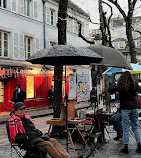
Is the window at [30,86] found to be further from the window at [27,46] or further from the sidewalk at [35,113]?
the window at [27,46]

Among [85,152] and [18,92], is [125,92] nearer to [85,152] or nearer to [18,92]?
[85,152]

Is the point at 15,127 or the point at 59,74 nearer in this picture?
the point at 15,127

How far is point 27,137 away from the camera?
4.91 metres

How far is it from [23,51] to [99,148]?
543 inches

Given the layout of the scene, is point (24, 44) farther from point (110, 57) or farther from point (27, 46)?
point (110, 57)

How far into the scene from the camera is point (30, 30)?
67.3 ft

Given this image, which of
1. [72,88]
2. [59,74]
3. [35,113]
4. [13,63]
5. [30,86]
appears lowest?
[35,113]

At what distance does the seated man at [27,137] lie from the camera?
4879 millimetres

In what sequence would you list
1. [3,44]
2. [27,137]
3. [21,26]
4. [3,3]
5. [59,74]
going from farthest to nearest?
[21,26], [3,3], [3,44], [59,74], [27,137]

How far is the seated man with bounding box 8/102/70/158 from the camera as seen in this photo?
16.0 feet

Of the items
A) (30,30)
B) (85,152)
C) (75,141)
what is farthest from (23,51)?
(85,152)

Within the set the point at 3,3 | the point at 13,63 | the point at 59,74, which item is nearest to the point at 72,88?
the point at 59,74

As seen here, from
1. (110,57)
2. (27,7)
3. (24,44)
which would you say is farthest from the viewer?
(27,7)

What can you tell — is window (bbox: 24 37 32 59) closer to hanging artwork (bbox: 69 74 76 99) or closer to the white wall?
the white wall
